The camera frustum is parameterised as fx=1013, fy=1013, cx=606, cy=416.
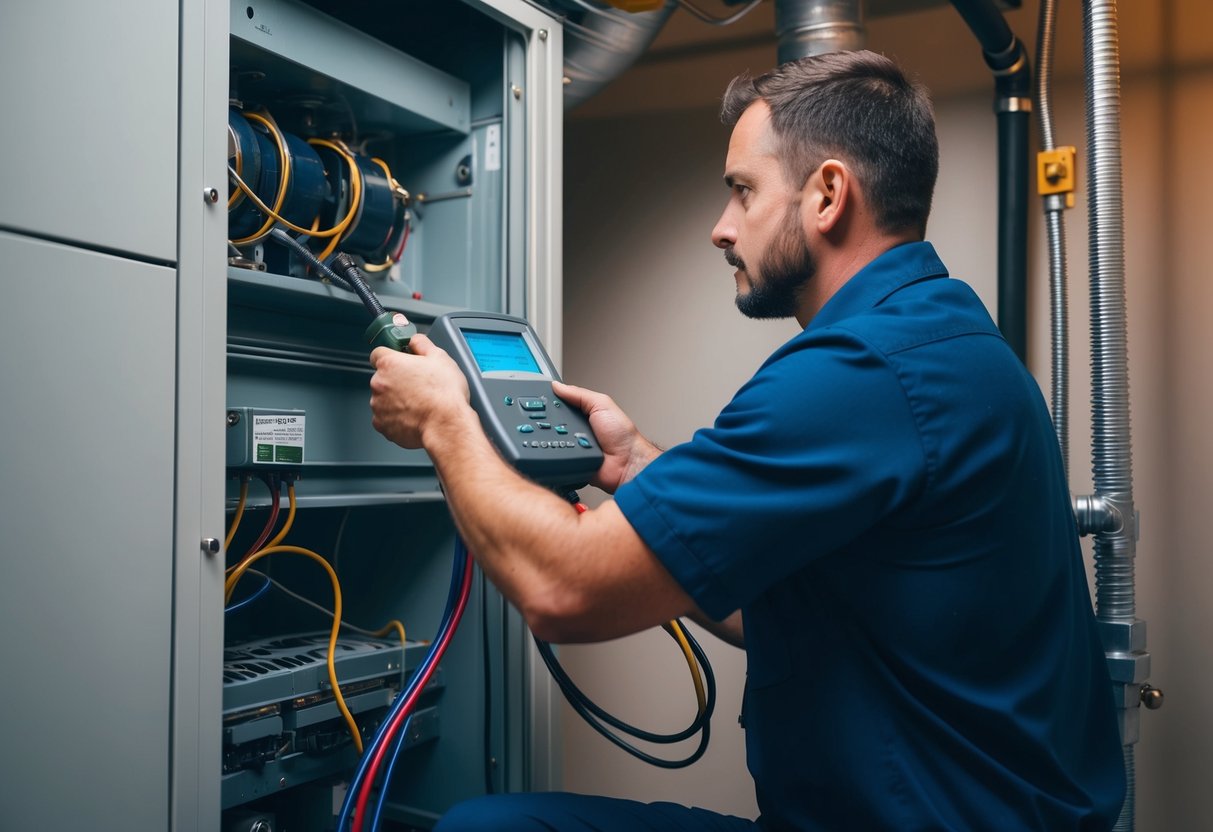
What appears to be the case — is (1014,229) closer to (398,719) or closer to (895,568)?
(895,568)

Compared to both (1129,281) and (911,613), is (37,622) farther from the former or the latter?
(1129,281)

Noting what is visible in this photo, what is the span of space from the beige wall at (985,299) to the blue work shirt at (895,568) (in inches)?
32.3

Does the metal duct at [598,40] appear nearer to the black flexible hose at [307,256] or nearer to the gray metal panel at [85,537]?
the black flexible hose at [307,256]

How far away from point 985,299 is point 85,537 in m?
1.54

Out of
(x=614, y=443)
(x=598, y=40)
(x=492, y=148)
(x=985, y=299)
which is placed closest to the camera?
(x=614, y=443)

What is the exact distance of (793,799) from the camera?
98 cm

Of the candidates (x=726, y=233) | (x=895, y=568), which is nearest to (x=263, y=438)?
(x=726, y=233)

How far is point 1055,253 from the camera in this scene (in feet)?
5.48

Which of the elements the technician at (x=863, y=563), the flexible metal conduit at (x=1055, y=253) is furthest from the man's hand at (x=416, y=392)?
the flexible metal conduit at (x=1055, y=253)

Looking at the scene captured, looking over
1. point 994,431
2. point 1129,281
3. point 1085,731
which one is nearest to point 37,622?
point 994,431

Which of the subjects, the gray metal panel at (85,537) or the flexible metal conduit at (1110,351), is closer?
the gray metal panel at (85,537)

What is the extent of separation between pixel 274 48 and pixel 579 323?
1.18 metres

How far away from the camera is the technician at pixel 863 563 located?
0.86 metres

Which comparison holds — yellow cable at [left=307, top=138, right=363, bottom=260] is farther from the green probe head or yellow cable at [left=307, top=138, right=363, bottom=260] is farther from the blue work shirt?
the blue work shirt
